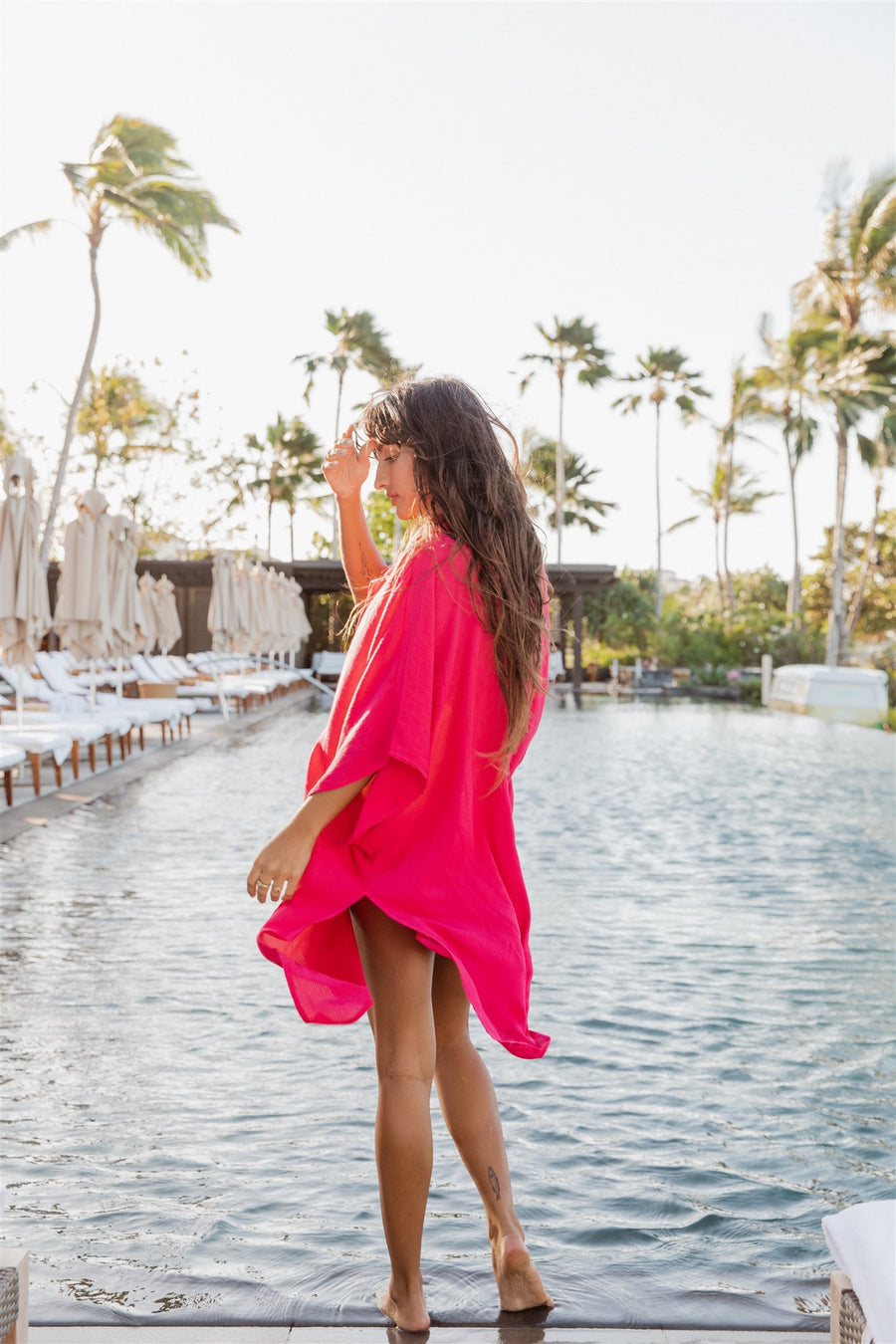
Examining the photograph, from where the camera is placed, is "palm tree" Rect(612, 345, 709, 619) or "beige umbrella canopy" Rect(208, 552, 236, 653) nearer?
"beige umbrella canopy" Rect(208, 552, 236, 653)

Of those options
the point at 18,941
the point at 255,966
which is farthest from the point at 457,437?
the point at 18,941

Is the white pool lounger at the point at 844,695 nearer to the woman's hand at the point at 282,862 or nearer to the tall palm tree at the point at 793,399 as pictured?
the tall palm tree at the point at 793,399

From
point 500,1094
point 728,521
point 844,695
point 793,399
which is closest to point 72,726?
point 500,1094

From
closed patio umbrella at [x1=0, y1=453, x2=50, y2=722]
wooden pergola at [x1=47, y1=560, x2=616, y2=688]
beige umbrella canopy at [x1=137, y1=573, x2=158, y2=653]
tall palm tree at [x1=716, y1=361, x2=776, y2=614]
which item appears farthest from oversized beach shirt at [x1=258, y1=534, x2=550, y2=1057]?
tall palm tree at [x1=716, y1=361, x2=776, y2=614]

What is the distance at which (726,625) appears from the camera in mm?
33250

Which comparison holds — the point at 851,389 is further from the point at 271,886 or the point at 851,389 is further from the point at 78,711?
the point at 271,886

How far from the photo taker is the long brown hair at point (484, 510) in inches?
86.9

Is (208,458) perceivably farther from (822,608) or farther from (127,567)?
(127,567)

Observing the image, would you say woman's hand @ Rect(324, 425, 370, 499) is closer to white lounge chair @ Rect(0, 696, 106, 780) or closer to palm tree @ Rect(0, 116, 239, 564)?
white lounge chair @ Rect(0, 696, 106, 780)

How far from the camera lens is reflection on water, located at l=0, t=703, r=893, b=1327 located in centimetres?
262

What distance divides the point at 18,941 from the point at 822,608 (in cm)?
3993

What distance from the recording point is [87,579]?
458 inches

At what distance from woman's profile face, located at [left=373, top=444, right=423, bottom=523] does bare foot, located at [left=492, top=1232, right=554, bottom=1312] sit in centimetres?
126

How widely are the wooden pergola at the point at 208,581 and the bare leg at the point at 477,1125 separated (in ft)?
85.1
